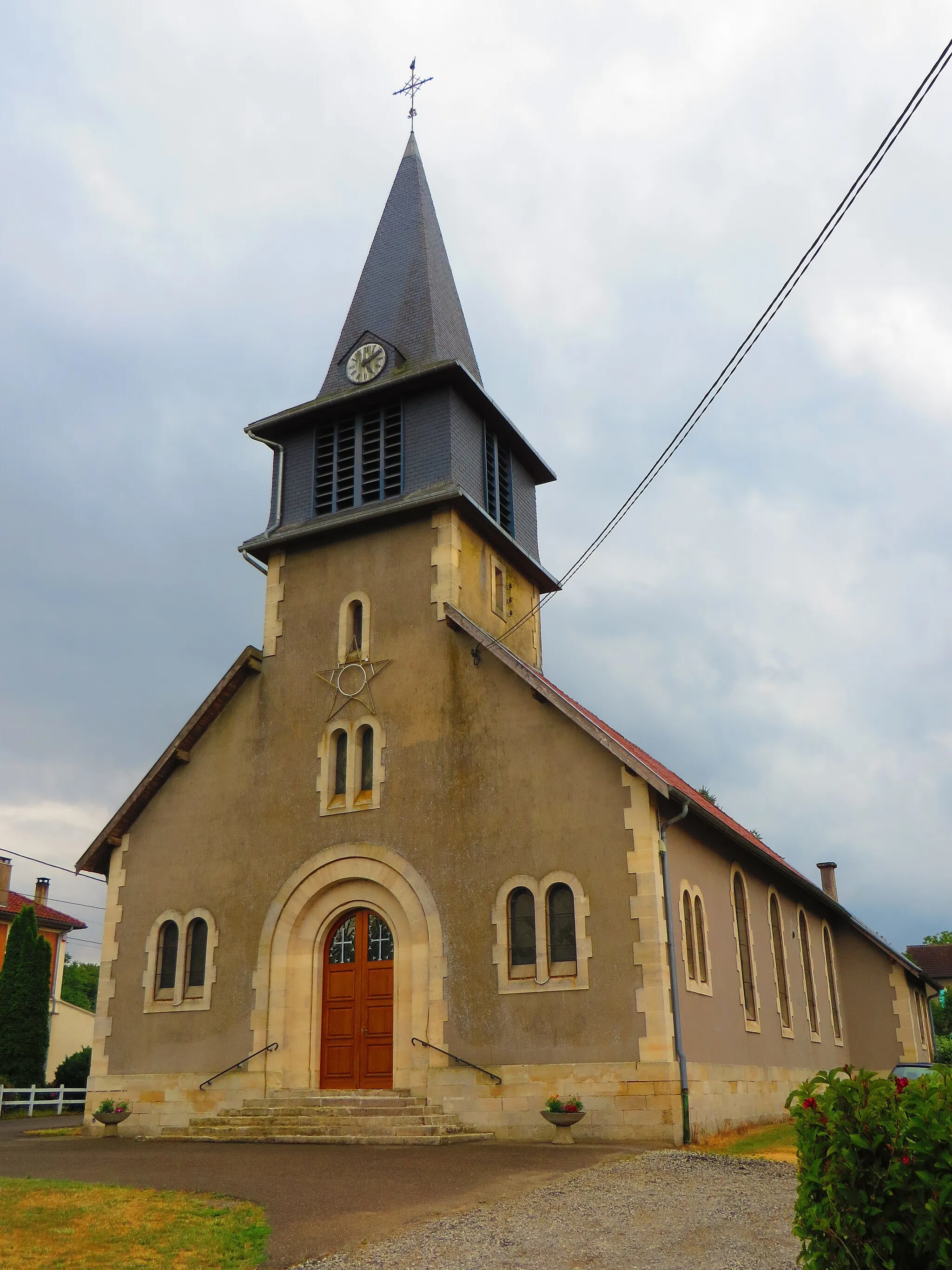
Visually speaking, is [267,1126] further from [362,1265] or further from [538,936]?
[362,1265]

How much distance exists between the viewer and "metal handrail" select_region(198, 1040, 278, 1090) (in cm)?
1805

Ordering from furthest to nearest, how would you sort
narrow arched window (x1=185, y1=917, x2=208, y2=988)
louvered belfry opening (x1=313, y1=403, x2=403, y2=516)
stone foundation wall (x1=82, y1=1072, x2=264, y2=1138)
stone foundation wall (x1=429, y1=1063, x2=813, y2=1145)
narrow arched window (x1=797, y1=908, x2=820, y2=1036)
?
1. narrow arched window (x1=797, y1=908, x2=820, y2=1036)
2. louvered belfry opening (x1=313, y1=403, x2=403, y2=516)
3. narrow arched window (x1=185, y1=917, x2=208, y2=988)
4. stone foundation wall (x1=82, y1=1072, x2=264, y2=1138)
5. stone foundation wall (x1=429, y1=1063, x2=813, y2=1145)

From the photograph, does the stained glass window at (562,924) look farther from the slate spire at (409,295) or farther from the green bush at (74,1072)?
the green bush at (74,1072)

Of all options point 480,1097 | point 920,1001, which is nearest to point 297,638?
point 480,1097

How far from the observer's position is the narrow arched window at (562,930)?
16.3m

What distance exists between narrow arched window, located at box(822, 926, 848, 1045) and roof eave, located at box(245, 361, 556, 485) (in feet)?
46.9

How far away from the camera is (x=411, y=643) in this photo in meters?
19.4

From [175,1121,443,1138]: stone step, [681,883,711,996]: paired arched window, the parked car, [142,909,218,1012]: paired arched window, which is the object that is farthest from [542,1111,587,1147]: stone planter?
the parked car

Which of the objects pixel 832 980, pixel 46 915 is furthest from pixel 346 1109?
pixel 46 915

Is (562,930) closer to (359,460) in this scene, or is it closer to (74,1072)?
(359,460)

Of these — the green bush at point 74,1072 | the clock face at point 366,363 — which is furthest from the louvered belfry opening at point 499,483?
the green bush at point 74,1072

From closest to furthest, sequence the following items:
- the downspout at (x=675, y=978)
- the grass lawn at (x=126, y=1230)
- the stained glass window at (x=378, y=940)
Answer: the grass lawn at (x=126, y=1230)
the downspout at (x=675, y=978)
the stained glass window at (x=378, y=940)

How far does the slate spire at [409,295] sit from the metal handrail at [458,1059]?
12.1 meters

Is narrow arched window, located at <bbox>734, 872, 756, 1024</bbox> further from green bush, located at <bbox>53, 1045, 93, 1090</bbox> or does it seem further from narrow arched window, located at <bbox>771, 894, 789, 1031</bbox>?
green bush, located at <bbox>53, 1045, 93, 1090</bbox>
